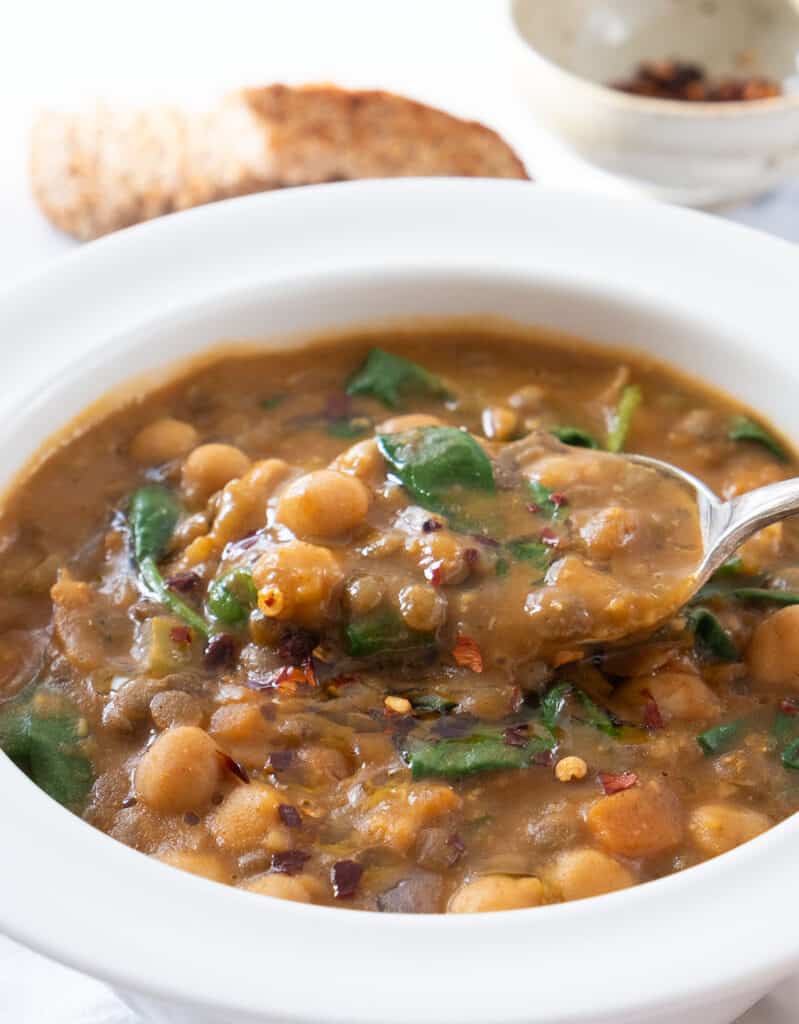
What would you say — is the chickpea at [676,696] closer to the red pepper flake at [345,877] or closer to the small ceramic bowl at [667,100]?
the red pepper flake at [345,877]

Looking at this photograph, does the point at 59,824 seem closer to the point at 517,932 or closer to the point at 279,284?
the point at 517,932

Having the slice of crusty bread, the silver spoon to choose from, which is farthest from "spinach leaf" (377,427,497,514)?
the slice of crusty bread

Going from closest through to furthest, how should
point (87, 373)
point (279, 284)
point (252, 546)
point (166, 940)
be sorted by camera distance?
point (166, 940)
point (252, 546)
point (87, 373)
point (279, 284)

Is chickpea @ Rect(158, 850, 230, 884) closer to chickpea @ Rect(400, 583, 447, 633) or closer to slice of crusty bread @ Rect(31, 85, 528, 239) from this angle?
chickpea @ Rect(400, 583, 447, 633)

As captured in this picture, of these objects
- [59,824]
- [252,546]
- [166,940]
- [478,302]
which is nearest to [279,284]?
[478,302]

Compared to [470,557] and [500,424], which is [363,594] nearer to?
[470,557]
